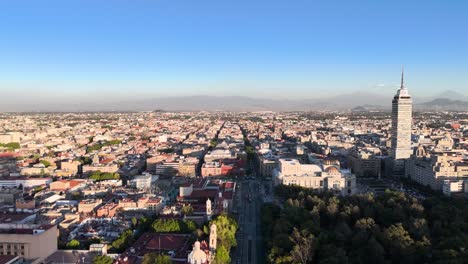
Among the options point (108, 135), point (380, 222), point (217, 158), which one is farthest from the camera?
point (108, 135)

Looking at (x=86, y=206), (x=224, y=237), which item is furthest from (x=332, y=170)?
(x=86, y=206)

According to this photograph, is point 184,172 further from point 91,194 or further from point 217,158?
point 91,194

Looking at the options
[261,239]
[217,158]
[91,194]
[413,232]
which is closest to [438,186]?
[413,232]

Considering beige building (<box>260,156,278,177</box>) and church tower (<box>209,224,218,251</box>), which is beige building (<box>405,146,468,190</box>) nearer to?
beige building (<box>260,156,278,177</box>)

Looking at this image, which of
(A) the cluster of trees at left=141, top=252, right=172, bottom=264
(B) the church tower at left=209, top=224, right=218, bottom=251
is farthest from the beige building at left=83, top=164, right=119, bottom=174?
(A) the cluster of trees at left=141, top=252, right=172, bottom=264

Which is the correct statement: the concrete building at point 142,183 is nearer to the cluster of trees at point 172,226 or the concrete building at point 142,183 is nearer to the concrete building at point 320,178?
the concrete building at point 320,178

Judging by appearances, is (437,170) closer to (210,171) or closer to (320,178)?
(320,178)
